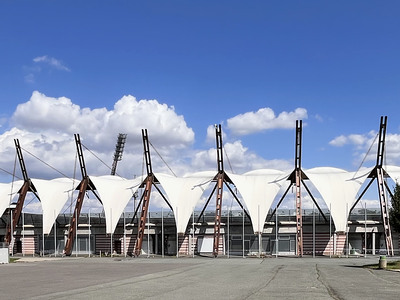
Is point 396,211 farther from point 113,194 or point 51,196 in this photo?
point 51,196

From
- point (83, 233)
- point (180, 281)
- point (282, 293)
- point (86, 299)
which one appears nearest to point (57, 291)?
point (86, 299)

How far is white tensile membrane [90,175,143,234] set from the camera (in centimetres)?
7050

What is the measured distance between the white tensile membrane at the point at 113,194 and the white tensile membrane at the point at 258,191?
1280 cm

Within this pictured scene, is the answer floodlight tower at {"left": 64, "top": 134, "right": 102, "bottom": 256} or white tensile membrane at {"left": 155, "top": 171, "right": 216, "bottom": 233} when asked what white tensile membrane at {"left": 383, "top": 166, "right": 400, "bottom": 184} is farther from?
floodlight tower at {"left": 64, "top": 134, "right": 102, "bottom": 256}

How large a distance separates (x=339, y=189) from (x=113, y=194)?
1068 inches

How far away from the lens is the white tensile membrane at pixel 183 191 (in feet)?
223

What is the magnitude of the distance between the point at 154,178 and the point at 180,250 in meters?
9.32

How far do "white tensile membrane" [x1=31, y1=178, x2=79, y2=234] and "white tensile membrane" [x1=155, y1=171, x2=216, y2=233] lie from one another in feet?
41.9

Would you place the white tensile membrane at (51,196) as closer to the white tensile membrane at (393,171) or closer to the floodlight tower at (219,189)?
the floodlight tower at (219,189)

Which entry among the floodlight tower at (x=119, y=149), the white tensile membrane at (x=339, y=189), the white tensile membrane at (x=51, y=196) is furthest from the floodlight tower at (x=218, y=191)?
the floodlight tower at (x=119, y=149)

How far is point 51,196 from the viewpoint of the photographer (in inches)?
2918

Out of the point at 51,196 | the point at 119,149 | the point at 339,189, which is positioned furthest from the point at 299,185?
the point at 119,149

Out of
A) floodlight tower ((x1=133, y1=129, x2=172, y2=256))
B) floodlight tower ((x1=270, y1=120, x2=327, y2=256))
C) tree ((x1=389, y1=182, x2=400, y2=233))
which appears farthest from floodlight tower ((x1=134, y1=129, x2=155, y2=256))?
tree ((x1=389, y1=182, x2=400, y2=233))

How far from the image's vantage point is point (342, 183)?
65.6 meters
